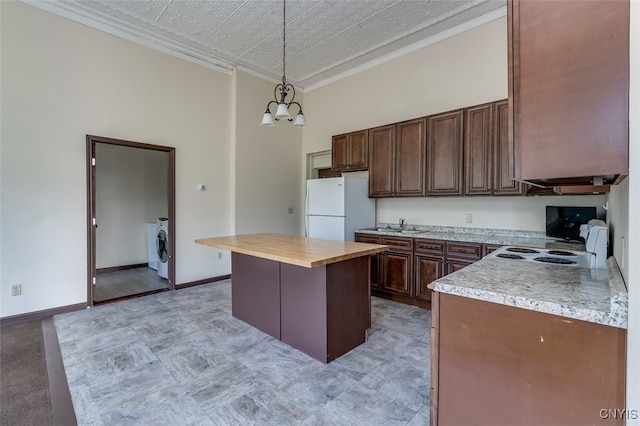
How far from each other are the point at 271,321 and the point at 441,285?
1.97 metres

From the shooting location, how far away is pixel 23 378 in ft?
7.21

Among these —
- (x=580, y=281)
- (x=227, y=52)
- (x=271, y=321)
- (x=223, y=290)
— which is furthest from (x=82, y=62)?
→ (x=580, y=281)

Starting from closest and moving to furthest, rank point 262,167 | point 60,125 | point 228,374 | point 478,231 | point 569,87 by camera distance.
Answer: point 569,87 → point 228,374 → point 60,125 → point 478,231 → point 262,167

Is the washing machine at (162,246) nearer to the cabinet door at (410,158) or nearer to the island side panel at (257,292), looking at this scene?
the island side panel at (257,292)

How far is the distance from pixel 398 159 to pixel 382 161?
257 mm

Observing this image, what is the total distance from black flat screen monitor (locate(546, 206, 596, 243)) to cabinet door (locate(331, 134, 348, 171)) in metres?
2.73

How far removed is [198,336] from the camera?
2.88m

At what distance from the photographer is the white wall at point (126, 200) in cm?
539

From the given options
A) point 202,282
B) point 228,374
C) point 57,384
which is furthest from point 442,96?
point 57,384

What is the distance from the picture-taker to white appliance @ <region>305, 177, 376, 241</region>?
13.9 ft

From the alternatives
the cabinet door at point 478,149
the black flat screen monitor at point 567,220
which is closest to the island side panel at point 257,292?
the cabinet door at point 478,149

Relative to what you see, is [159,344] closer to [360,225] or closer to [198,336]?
[198,336]

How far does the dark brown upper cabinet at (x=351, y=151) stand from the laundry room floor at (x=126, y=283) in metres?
3.32

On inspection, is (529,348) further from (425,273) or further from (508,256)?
(425,273)
